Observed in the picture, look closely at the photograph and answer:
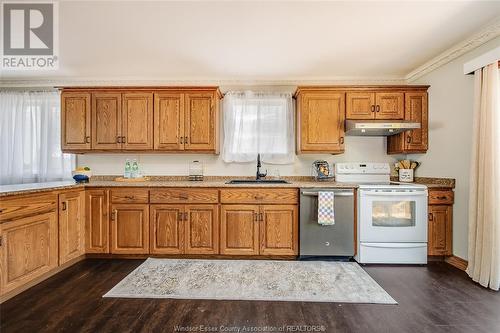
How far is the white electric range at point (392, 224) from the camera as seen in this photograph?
2.81 m

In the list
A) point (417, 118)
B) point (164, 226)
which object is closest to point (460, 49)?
point (417, 118)

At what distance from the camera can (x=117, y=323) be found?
1.75 meters

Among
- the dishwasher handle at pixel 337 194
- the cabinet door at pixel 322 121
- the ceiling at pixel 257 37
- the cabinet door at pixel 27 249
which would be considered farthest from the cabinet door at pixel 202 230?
the ceiling at pixel 257 37

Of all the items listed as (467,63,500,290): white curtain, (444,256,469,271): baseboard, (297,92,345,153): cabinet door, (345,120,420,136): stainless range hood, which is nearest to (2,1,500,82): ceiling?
(297,92,345,153): cabinet door

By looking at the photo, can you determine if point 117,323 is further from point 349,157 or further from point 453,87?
point 453,87

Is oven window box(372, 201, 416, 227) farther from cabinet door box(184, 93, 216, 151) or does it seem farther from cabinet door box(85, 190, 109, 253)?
cabinet door box(85, 190, 109, 253)

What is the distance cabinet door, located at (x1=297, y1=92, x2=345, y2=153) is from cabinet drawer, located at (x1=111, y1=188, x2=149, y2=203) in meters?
2.07

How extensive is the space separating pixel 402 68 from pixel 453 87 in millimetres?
706

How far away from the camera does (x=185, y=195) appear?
2918 mm

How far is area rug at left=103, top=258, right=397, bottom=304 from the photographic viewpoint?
2.10 metres

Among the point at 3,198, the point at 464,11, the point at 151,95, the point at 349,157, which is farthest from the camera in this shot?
the point at 349,157

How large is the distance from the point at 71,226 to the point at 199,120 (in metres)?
1.89

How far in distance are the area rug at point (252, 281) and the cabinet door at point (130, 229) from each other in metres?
0.24

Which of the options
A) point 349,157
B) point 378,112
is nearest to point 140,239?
point 349,157
